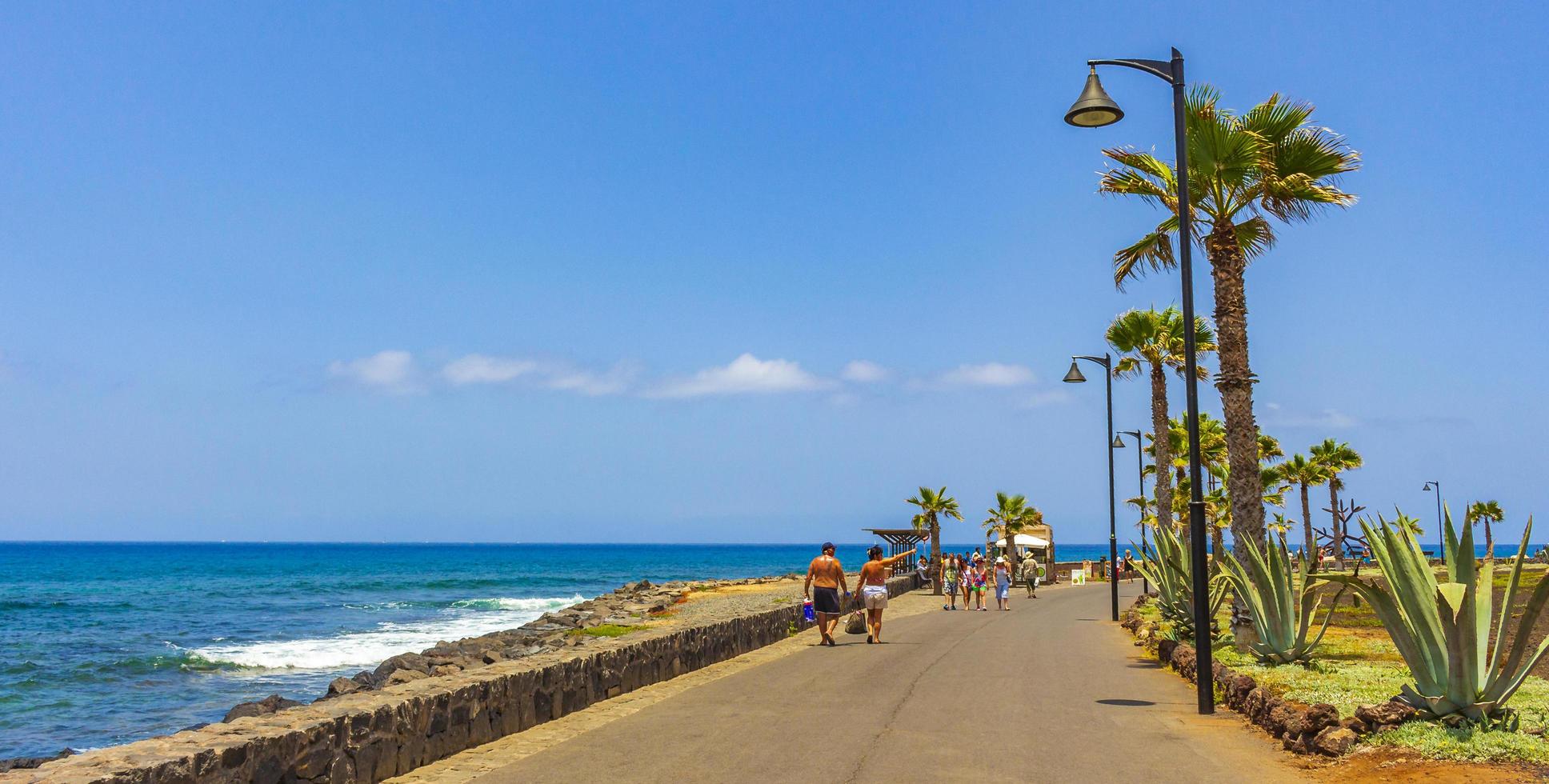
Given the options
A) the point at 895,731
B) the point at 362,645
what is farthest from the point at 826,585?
the point at 362,645

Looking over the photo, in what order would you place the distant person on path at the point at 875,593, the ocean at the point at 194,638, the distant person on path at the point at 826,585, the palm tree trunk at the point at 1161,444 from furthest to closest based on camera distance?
the palm tree trunk at the point at 1161,444, the ocean at the point at 194,638, the distant person on path at the point at 875,593, the distant person on path at the point at 826,585

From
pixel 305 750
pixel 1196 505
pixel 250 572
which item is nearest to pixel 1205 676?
pixel 1196 505

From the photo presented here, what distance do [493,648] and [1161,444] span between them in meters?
19.2

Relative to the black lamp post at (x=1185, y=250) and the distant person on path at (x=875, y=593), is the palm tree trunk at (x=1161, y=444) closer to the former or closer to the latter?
the distant person on path at (x=875, y=593)

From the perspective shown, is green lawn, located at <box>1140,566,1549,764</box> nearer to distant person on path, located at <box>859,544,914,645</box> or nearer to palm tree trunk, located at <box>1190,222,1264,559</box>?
palm tree trunk, located at <box>1190,222,1264,559</box>

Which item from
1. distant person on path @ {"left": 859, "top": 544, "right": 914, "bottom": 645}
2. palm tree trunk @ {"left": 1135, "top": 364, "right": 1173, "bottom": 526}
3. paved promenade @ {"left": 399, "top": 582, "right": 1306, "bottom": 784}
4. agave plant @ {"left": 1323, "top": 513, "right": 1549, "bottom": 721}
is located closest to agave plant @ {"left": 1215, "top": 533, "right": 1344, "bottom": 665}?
paved promenade @ {"left": 399, "top": 582, "right": 1306, "bottom": 784}

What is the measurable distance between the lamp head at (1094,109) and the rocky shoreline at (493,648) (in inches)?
341

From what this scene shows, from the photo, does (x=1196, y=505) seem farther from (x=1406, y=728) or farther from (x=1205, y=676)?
(x=1406, y=728)

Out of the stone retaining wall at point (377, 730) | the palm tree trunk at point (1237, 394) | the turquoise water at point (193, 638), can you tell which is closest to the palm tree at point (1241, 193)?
the palm tree trunk at point (1237, 394)

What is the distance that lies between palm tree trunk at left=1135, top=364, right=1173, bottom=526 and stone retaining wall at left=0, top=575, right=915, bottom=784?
21.4 m

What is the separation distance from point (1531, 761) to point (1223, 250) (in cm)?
1122

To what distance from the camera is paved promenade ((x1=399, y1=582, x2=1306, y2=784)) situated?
9.05 m

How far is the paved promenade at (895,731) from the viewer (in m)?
9.05

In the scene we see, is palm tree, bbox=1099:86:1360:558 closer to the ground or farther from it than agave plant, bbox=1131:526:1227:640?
farther from it
